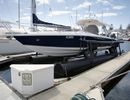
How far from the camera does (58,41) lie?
885cm

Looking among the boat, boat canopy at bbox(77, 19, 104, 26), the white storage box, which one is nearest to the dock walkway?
the white storage box

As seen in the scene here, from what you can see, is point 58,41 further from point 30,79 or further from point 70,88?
point 30,79

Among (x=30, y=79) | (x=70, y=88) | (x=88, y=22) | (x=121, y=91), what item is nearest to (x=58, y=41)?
(x=121, y=91)

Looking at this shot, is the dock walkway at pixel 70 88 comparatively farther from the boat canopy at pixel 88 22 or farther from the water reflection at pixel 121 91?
the boat canopy at pixel 88 22

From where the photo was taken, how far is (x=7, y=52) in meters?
12.3

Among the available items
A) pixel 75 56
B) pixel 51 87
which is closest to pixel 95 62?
pixel 75 56

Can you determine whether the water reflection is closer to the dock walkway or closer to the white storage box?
the dock walkway

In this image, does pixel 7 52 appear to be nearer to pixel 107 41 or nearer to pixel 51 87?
pixel 107 41

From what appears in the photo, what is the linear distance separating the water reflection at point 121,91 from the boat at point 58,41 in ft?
8.76

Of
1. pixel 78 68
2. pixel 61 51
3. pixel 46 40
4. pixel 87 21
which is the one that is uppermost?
pixel 87 21

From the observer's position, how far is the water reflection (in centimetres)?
618

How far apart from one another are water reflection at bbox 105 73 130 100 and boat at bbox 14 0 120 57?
267cm

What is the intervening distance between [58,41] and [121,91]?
3.94m

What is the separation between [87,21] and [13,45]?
6073 mm
